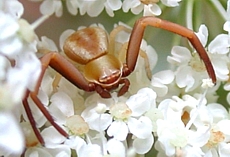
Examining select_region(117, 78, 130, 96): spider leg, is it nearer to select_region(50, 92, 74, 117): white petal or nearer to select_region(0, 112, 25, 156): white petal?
select_region(50, 92, 74, 117): white petal

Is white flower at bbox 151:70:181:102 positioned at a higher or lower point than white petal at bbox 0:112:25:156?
lower

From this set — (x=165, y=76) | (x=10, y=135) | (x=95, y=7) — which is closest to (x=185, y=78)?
(x=165, y=76)

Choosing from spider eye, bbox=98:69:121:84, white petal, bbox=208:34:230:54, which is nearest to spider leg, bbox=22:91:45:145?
spider eye, bbox=98:69:121:84

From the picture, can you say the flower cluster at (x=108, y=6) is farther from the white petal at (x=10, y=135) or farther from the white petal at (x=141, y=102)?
the white petal at (x=10, y=135)

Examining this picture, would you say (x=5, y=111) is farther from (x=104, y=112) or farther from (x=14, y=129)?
(x=104, y=112)

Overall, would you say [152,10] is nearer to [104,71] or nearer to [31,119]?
[104,71]

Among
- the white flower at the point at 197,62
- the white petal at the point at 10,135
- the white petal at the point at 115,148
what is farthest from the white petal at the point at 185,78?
the white petal at the point at 10,135
